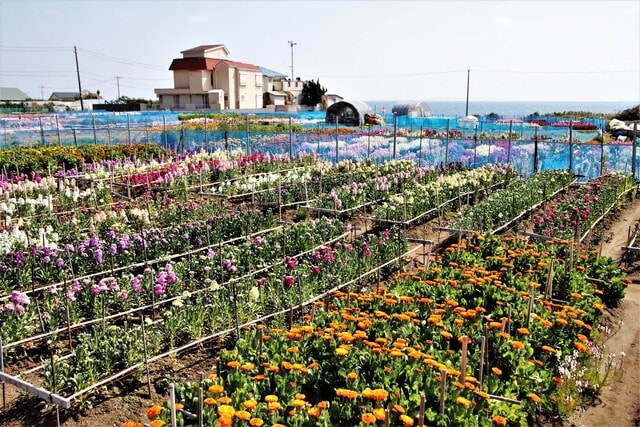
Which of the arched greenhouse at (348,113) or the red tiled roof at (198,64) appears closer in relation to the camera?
the arched greenhouse at (348,113)

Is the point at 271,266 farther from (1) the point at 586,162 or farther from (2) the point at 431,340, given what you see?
(1) the point at 586,162

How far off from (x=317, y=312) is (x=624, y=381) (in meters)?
3.06

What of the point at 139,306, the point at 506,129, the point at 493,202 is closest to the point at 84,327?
the point at 139,306

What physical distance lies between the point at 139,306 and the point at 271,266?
5.82 feet

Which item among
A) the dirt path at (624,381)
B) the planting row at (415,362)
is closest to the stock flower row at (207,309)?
the planting row at (415,362)

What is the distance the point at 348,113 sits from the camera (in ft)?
143

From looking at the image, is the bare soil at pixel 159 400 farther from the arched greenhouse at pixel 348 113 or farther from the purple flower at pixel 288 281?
the arched greenhouse at pixel 348 113

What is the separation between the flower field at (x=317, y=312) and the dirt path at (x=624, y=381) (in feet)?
0.50

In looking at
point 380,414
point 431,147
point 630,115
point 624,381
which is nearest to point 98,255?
point 380,414

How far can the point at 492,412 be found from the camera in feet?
13.6

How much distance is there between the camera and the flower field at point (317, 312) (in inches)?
166

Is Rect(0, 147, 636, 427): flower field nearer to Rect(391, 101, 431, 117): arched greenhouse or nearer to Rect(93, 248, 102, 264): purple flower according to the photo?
Rect(93, 248, 102, 264): purple flower

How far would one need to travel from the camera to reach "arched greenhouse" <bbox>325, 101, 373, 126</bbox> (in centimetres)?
4303

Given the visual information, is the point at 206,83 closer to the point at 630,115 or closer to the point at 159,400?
the point at 630,115
